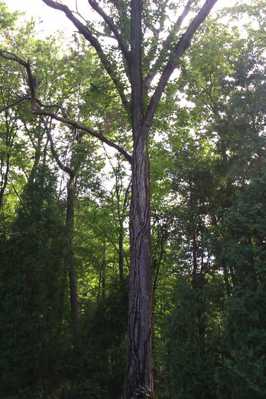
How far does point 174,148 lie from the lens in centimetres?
1430

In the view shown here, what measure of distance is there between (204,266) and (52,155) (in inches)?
318

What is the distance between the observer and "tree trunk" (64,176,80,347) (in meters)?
12.0

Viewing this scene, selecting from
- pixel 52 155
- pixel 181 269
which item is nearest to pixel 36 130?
pixel 52 155

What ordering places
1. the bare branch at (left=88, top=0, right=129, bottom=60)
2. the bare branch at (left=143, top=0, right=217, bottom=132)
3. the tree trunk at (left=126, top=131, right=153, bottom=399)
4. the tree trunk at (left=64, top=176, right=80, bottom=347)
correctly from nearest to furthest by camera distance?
the tree trunk at (left=126, top=131, right=153, bottom=399), the bare branch at (left=143, top=0, right=217, bottom=132), the bare branch at (left=88, top=0, right=129, bottom=60), the tree trunk at (left=64, top=176, right=80, bottom=347)

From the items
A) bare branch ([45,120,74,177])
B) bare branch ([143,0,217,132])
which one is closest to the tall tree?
bare branch ([143,0,217,132])

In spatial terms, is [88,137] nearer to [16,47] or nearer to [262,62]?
[16,47]

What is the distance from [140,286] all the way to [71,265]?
23.1 feet

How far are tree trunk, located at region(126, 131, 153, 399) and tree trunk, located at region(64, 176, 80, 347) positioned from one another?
6.33m

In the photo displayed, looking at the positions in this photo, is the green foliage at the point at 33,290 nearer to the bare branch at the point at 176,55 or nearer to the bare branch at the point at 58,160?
the bare branch at the point at 58,160

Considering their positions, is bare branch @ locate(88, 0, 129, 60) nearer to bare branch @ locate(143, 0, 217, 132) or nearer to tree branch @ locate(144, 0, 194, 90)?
tree branch @ locate(144, 0, 194, 90)

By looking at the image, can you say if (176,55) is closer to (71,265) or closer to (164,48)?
(164,48)

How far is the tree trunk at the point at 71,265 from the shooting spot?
12.0 meters

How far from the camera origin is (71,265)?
485 inches

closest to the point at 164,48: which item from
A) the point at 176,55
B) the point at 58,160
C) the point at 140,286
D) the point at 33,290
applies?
the point at 176,55
